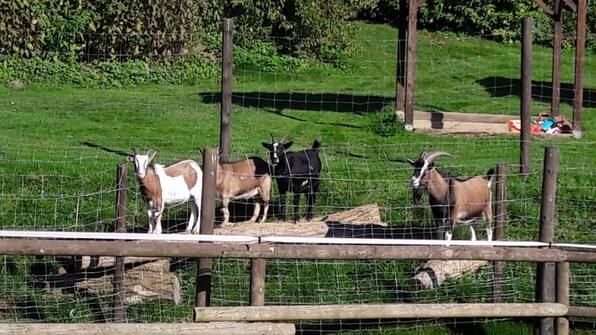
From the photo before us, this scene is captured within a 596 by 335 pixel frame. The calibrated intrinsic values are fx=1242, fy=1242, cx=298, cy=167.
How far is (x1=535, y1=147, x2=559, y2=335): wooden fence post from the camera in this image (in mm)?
9625

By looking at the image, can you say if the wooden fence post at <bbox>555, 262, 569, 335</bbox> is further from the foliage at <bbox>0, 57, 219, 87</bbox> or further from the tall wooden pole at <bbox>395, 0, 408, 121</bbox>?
the foliage at <bbox>0, 57, 219, 87</bbox>

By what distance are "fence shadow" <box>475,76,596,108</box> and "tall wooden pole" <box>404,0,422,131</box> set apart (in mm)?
6105

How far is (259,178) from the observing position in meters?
14.1

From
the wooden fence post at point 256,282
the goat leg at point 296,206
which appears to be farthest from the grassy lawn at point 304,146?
the wooden fence post at point 256,282

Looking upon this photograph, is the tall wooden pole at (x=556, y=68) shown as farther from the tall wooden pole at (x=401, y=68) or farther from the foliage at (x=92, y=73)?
the foliage at (x=92, y=73)

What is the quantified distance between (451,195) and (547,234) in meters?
3.23

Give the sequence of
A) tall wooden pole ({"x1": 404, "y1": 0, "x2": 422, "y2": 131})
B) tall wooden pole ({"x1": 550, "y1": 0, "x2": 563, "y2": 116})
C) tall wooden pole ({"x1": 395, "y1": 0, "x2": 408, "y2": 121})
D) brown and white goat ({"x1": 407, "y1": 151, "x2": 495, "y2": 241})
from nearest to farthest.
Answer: brown and white goat ({"x1": 407, "y1": 151, "x2": 495, "y2": 241}), tall wooden pole ({"x1": 404, "y1": 0, "x2": 422, "y2": 131}), tall wooden pole ({"x1": 550, "y1": 0, "x2": 563, "y2": 116}), tall wooden pole ({"x1": 395, "y1": 0, "x2": 408, "y2": 121})

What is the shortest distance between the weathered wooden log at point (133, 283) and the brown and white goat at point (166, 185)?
141cm

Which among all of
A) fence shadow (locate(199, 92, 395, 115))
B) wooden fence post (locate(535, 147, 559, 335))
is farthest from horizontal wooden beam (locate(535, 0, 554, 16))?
wooden fence post (locate(535, 147, 559, 335))

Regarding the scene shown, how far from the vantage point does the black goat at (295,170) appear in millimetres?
14211

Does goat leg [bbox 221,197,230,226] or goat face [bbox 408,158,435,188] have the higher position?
goat face [bbox 408,158,435,188]

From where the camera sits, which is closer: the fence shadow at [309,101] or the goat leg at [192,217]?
the goat leg at [192,217]

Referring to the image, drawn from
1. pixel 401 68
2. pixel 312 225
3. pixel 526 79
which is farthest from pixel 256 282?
pixel 401 68

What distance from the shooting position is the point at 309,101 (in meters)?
23.1
